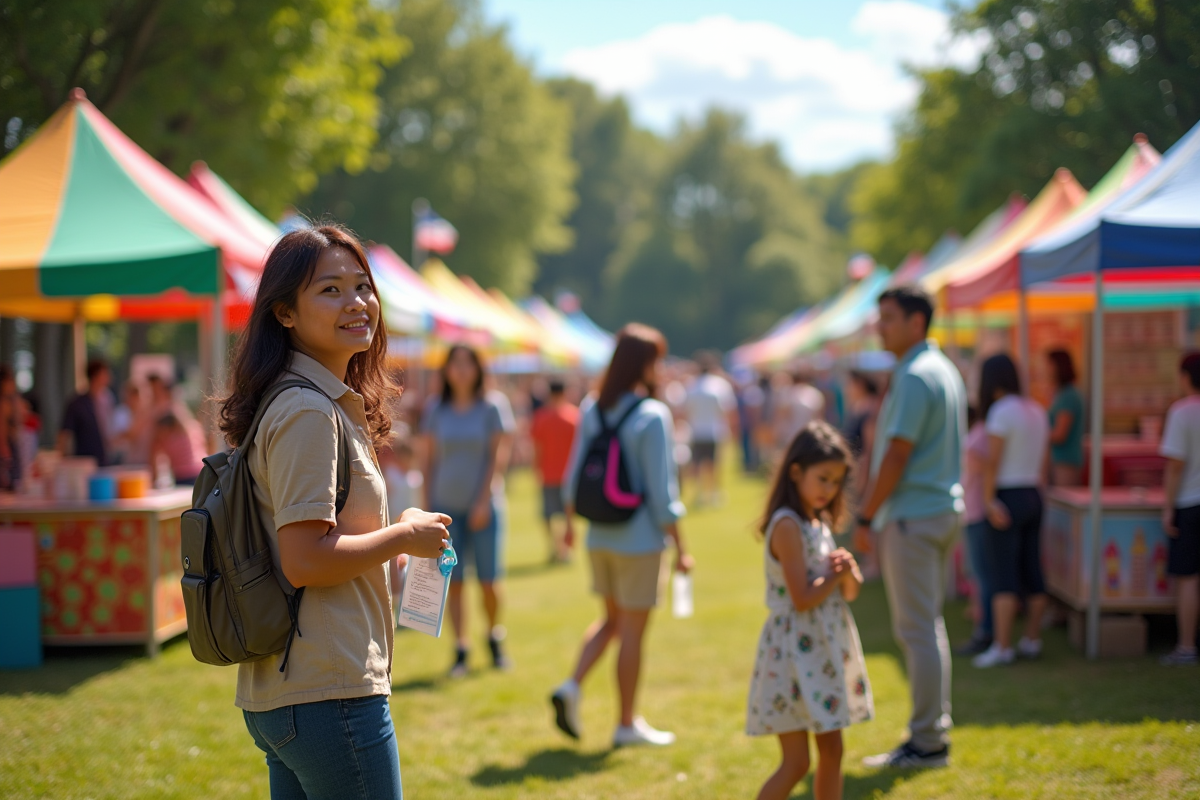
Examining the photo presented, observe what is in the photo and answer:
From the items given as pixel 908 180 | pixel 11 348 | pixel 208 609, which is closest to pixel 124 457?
pixel 11 348

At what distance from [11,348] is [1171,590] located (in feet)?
45.2

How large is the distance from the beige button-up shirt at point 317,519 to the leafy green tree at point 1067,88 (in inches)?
235

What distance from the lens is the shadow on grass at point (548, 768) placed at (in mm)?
5011

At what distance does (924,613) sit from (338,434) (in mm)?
3233

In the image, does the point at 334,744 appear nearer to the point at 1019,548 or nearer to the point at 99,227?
the point at 1019,548

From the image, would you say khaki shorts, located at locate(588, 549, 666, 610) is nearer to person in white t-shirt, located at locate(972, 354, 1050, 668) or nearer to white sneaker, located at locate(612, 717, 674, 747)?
white sneaker, located at locate(612, 717, 674, 747)

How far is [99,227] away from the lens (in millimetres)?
7285

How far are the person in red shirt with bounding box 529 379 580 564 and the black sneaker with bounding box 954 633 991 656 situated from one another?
234 inches

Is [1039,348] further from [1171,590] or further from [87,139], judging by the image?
[87,139]

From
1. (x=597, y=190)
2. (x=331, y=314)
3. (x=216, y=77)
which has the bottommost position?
(x=331, y=314)

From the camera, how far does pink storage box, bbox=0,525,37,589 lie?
6.73 meters

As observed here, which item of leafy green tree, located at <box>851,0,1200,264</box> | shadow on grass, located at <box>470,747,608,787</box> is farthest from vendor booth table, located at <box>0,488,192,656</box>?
leafy green tree, located at <box>851,0,1200,264</box>

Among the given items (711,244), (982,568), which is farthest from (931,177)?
(711,244)

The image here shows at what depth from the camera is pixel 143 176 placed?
8.02 m
